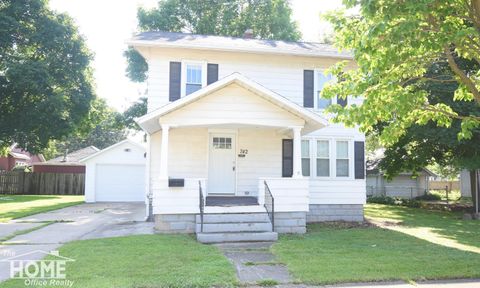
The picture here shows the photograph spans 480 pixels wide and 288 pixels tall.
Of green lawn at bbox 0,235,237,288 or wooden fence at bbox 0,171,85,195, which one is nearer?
green lawn at bbox 0,235,237,288

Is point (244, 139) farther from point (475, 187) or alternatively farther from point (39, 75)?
point (39, 75)

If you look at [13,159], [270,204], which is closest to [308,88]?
[270,204]

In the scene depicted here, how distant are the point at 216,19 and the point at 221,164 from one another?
18123 mm

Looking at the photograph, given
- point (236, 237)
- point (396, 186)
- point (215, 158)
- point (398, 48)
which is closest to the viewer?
point (398, 48)

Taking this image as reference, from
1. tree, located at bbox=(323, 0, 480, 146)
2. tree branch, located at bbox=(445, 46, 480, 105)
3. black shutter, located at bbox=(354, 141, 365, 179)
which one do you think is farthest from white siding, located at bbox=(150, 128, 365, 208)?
tree branch, located at bbox=(445, 46, 480, 105)

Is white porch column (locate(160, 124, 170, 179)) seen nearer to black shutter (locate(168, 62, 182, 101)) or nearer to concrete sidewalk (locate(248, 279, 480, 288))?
black shutter (locate(168, 62, 182, 101))

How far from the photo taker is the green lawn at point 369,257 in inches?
262

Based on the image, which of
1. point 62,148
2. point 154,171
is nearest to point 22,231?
point 154,171

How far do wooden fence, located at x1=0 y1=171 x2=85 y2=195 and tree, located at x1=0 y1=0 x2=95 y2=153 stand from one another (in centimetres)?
255

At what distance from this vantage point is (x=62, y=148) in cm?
5594

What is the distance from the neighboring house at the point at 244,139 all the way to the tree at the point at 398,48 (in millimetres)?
3782

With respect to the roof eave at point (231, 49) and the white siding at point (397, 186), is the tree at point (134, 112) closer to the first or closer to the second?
the roof eave at point (231, 49)

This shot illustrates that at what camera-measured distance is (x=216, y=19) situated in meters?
28.1

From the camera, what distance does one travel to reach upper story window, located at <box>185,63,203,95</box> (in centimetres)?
1303
